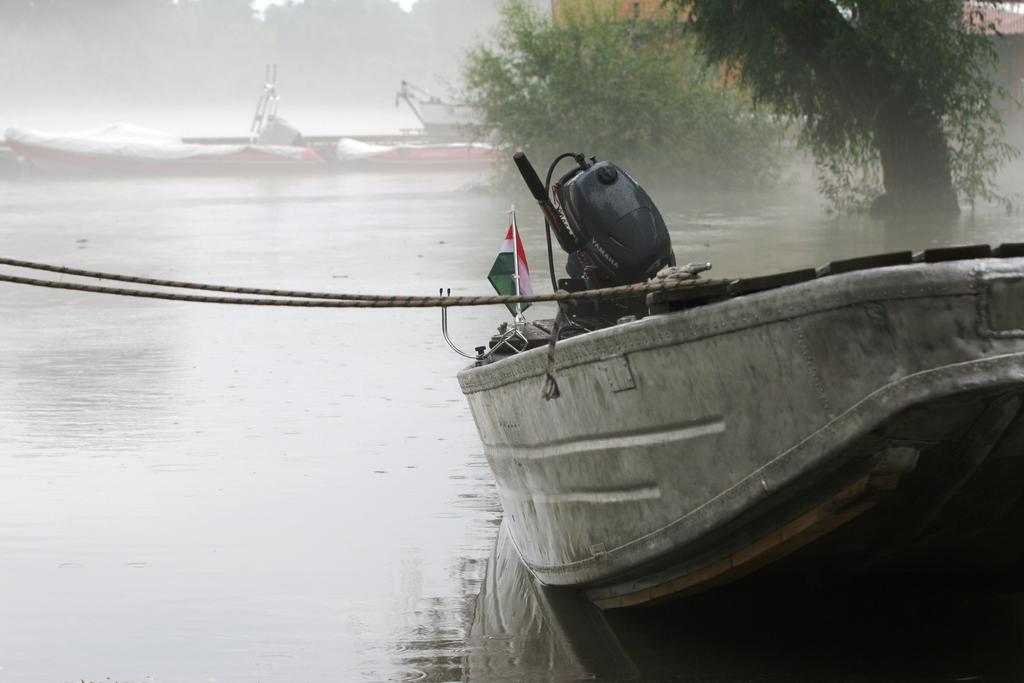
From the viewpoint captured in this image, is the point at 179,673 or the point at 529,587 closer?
the point at 179,673

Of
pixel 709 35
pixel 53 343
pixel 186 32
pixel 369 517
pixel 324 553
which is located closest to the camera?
pixel 324 553

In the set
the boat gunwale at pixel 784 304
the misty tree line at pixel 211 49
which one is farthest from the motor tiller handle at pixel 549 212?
the misty tree line at pixel 211 49

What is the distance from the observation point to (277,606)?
614cm

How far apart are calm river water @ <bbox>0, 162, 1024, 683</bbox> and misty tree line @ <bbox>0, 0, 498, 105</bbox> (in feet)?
417

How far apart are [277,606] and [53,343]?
8056 millimetres

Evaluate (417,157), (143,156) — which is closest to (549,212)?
(417,157)

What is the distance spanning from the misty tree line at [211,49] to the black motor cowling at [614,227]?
437 ft

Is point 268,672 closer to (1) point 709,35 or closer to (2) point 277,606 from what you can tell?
(2) point 277,606

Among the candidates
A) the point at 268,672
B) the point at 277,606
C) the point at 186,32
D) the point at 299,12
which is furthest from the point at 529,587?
the point at 299,12

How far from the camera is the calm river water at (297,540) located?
5.51 meters

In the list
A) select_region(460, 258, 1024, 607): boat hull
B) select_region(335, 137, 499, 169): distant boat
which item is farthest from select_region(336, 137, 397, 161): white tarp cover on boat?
select_region(460, 258, 1024, 607): boat hull

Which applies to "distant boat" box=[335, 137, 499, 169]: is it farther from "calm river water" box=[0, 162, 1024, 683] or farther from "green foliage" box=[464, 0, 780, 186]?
"calm river water" box=[0, 162, 1024, 683]

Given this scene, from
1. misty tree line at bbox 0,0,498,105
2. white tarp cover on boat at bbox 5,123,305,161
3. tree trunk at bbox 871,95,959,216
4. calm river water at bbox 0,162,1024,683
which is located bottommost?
calm river water at bbox 0,162,1024,683

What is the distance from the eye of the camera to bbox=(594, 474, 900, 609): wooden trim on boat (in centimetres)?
468
